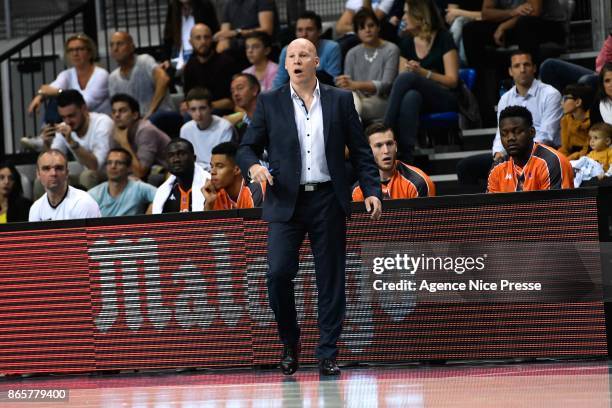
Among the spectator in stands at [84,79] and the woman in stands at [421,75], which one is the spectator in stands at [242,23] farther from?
the woman in stands at [421,75]

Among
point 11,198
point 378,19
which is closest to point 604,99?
point 378,19

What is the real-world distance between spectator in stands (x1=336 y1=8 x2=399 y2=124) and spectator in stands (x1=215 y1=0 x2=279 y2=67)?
1553 millimetres

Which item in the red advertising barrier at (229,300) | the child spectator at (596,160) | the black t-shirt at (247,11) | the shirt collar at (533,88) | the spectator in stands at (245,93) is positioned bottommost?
the red advertising barrier at (229,300)

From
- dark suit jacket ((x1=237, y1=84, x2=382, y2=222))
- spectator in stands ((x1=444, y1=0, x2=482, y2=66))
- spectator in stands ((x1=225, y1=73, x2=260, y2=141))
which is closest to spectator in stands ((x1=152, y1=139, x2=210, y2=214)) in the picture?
spectator in stands ((x1=225, y1=73, x2=260, y2=141))

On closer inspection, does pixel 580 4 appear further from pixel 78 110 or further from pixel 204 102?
pixel 78 110

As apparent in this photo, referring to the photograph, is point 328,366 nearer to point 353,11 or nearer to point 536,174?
point 536,174

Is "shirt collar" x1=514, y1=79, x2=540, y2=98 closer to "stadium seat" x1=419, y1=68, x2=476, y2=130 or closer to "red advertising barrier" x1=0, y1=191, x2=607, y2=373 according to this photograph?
"stadium seat" x1=419, y1=68, x2=476, y2=130

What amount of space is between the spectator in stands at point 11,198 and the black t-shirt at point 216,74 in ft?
7.94

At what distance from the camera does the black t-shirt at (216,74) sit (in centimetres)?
1434

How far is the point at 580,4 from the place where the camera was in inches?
584

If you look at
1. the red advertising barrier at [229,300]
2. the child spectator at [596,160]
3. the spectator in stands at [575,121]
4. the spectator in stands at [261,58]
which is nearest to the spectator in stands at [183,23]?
the spectator in stands at [261,58]

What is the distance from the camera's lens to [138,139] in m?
13.6

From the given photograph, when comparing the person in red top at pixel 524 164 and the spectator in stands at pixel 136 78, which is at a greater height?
the spectator in stands at pixel 136 78

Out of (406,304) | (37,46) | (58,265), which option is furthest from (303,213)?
(37,46)
